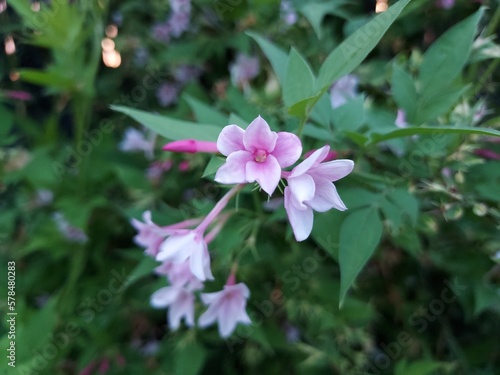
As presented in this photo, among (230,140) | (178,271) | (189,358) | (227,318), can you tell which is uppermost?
(230,140)

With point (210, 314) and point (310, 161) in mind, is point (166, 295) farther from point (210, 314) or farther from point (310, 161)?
point (310, 161)

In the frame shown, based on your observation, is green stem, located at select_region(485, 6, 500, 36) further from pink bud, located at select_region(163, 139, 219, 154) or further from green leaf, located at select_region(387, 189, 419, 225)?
pink bud, located at select_region(163, 139, 219, 154)

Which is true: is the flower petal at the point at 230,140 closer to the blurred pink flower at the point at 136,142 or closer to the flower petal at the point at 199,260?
the flower petal at the point at 199,260

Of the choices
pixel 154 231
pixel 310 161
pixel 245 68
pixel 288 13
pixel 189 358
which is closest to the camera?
pixel 310 161

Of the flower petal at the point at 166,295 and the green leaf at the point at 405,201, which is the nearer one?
the green leaf at the point at 405,201

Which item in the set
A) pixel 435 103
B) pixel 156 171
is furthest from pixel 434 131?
pixel 156 171

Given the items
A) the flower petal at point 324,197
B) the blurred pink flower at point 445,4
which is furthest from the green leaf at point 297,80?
the blurred pink flower at point 445,4

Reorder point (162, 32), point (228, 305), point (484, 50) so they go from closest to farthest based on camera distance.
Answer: point (228, 305) → point (484, 50) → point (162, 32)
